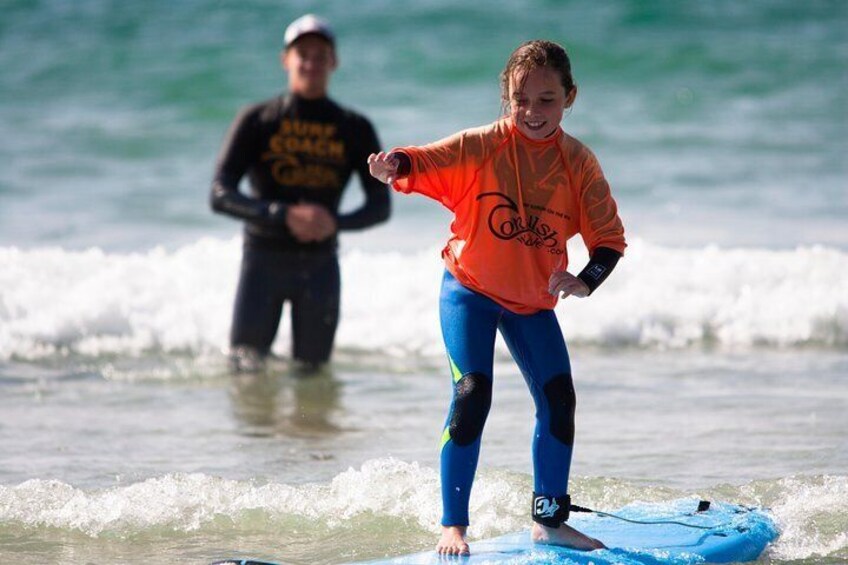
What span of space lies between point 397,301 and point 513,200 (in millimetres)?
5949

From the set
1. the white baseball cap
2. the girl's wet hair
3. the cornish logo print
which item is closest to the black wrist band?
the cornish logo print

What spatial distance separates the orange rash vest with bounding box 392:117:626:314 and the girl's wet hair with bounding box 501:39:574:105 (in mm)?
183

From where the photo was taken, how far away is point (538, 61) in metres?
4.58

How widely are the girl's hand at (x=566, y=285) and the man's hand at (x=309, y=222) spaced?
3.12m

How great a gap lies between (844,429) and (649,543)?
2402mm

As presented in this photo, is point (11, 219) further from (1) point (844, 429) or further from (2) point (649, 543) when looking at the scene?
(2) point (649, 543)

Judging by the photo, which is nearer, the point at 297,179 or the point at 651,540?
the point at 651,540

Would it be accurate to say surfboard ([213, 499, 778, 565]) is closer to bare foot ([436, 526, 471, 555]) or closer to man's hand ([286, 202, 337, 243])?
bare foot ([436, 526, 471, 555])

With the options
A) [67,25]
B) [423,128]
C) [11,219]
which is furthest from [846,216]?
[67,25]

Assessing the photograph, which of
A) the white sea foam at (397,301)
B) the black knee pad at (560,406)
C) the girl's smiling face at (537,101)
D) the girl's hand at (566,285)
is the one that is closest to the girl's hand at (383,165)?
the girl's smiling face at (537,101)

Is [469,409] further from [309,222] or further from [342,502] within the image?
[309,222]

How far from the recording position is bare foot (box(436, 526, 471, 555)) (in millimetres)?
4676

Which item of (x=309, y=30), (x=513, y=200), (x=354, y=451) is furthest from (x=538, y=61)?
(x=309, y=30)

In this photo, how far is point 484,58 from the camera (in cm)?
1891
